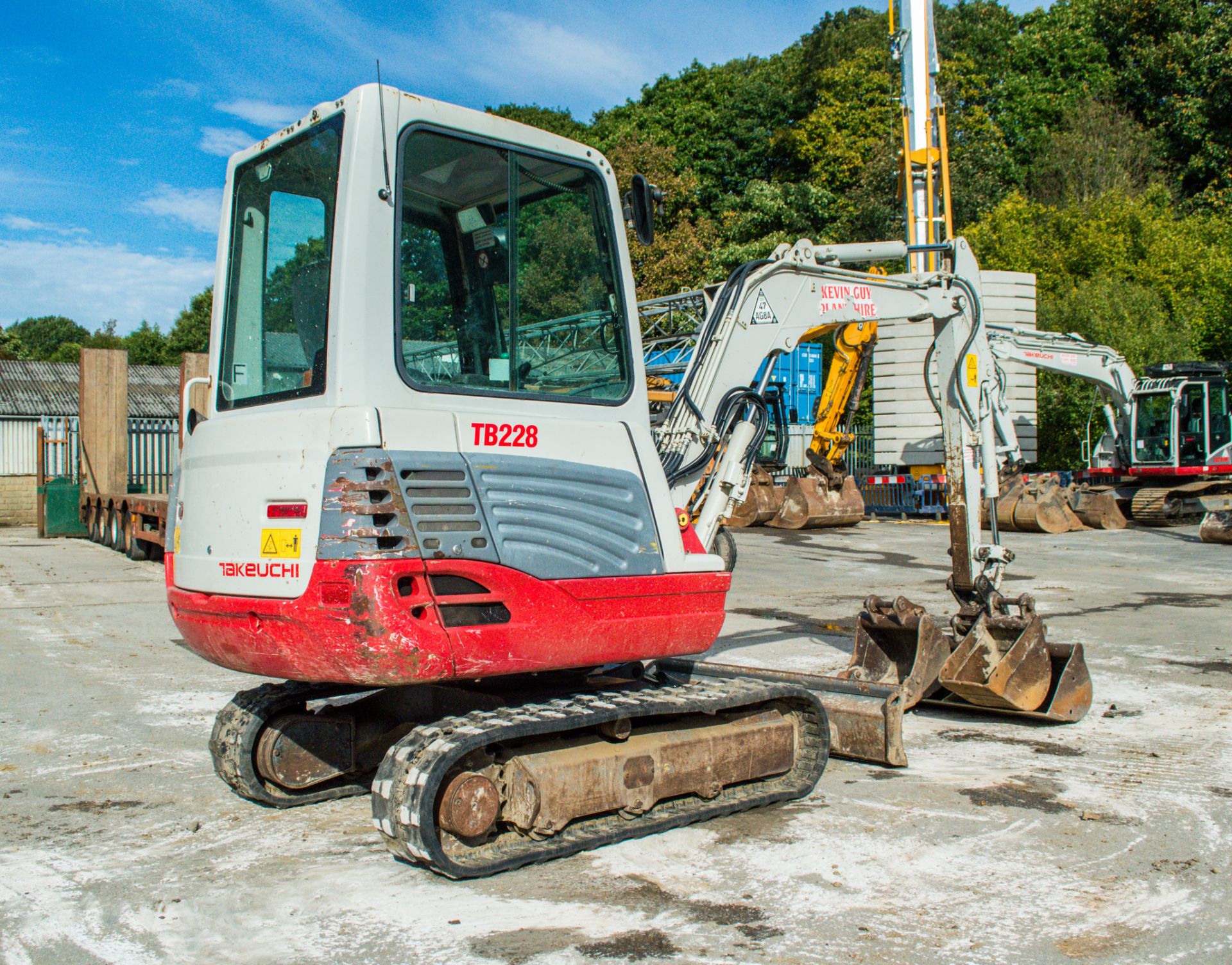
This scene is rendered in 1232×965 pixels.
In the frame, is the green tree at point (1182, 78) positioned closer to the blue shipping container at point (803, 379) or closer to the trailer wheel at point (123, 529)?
the blue shipping container at point (803, 379)

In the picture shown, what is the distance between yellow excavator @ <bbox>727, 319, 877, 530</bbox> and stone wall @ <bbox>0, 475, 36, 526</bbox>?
1692 centimetres

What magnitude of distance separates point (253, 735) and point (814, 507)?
16.5 meters

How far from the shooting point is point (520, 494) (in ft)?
13.9

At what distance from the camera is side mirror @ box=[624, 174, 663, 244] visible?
192 inches

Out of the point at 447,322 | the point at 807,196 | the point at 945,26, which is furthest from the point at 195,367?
the point at 945,26

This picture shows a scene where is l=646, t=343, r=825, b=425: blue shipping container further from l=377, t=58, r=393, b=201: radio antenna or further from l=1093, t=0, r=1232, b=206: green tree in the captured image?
l=377, t=58, r=393, b=201: radio antenna

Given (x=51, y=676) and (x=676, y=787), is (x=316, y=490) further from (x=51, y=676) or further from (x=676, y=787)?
(x=51, y=676)

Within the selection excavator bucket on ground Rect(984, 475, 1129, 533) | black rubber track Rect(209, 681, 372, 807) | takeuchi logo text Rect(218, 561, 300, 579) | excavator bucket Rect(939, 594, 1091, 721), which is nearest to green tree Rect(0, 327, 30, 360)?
excavator bucket on ground Rect(984, 475, 1129, 533)

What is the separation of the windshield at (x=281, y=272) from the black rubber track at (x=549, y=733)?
1409mm

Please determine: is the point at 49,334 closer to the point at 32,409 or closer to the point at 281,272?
the point at 32,409

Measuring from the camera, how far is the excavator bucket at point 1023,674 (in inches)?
261

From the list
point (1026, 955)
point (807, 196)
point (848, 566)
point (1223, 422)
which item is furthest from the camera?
point (807, 196)

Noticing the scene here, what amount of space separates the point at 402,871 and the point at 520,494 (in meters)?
1.54

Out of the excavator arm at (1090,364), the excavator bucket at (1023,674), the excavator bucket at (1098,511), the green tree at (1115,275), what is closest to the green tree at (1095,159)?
the green tree at (1115,275)
